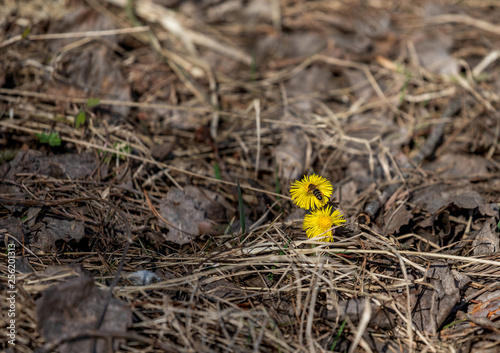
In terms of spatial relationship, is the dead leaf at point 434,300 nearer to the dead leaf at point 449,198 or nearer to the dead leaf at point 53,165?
the dead leaf at point 449,198

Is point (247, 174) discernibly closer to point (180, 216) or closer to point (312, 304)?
point (180, 216)

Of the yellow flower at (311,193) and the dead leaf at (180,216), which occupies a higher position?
the yellow flower at (311,193)

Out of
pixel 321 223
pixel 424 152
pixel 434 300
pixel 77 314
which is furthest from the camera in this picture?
pixel 424 152

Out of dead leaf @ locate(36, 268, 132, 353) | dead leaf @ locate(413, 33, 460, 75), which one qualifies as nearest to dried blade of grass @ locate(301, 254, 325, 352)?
dead leaf @ locate(36, 268, 132, 353)

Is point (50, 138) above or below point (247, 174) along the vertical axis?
above

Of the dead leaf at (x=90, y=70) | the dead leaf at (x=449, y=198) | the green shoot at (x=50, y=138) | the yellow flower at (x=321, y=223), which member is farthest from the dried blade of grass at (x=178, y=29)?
the yellow flower at (x=321, y=223)

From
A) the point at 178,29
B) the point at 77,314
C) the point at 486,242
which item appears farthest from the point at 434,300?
the point at 178,29

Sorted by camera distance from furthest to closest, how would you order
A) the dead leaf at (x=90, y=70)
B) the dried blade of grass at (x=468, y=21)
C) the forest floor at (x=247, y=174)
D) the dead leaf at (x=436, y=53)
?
the dried blade of grass at (x=468, y=21)
the dead leaf at (x=436, y=53)
the dead leaf at (x=90, y=70)
the forest floor at (x=247, y=174)
